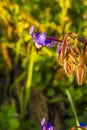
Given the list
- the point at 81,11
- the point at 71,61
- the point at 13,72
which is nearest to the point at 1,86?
the point at 13,72

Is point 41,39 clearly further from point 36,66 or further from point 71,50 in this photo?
point 36,66

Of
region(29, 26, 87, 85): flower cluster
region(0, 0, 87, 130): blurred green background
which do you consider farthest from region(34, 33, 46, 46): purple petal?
region(0, 0, 87, 130): blurred green background

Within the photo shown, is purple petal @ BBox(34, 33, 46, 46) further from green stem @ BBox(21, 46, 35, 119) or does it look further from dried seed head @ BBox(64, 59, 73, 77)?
green stem @ BBox(21, 46, 35, 119)

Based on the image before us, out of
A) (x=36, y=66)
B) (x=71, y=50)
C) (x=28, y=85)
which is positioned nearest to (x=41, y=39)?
(x=71, y=50)

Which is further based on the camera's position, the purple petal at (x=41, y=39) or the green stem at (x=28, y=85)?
the green stem at (x=28, y=85)

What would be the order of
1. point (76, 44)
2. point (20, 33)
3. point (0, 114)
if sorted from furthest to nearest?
point (20, 33) < point (0, 114) < point (76, 44)

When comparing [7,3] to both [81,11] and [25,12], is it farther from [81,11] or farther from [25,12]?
[81,11]

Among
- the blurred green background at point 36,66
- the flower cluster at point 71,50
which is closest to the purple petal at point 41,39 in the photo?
the flower cluster at point 71,50

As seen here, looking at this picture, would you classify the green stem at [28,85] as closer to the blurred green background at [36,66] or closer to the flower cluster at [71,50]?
the blurred green background at [36,66]
